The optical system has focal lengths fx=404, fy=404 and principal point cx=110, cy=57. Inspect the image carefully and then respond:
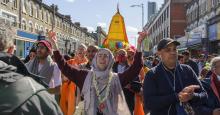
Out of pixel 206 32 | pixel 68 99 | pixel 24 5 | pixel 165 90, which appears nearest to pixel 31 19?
pixel 24 5

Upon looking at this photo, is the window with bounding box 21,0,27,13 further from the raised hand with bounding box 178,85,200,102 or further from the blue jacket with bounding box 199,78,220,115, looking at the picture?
the raised hand with bounding box 178,85,200,102

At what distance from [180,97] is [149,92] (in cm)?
39

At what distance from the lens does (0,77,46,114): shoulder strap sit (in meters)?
1.70

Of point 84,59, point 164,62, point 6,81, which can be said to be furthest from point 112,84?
point 6,81

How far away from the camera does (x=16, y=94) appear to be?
1717mm

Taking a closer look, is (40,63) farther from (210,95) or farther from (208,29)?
(208,29)

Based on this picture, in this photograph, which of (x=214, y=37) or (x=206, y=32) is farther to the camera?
(x=206, y=32)

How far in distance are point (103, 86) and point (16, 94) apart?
11.4 feet

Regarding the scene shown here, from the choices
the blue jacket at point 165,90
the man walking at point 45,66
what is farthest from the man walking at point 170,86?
the man walking at point 45,66

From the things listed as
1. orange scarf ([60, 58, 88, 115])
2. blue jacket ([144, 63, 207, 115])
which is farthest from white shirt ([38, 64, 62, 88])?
blue jacket ([144, 63, 207, 115])

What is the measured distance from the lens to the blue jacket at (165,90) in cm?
418

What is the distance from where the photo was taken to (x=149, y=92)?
4.29 metres

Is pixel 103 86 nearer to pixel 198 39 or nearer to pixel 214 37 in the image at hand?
pixel 214 37

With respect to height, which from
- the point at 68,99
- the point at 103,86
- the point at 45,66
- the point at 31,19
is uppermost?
the point at 31,19
